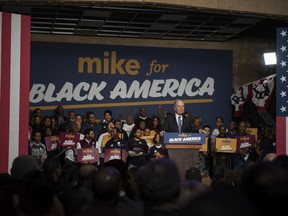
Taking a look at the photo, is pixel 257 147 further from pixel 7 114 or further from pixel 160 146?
pixel 7 114

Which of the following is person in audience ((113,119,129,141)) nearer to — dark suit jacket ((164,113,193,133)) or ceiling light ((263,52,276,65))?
dark suit jacket ((164,113,193,133))

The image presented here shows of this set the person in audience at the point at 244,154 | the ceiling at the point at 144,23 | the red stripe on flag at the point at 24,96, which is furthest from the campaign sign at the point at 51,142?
the person in audience at the point at 244,154

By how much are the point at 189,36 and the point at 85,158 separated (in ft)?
21.3

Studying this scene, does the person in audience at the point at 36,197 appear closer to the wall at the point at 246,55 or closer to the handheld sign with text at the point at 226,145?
the handheld sign with text at the point at 226,145

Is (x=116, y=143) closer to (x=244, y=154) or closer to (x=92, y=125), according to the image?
(x=92, y=125)

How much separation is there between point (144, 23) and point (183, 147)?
17.5 ft

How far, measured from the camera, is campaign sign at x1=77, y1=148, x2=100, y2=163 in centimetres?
1016

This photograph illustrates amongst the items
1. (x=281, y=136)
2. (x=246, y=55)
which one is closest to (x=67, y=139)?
(x=281, y=136)

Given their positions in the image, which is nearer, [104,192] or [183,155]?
[104,192]

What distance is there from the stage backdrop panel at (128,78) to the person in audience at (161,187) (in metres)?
12.0

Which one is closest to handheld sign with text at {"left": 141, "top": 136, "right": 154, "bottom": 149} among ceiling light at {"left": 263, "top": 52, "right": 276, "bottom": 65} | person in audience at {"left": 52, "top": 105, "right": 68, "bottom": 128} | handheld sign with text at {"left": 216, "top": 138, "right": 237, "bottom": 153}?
handheld sign with text at {"left": 216, "top": 138, "right": 237, "bottom": 153}

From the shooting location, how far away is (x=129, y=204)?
3508mm

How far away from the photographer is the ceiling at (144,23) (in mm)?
12180

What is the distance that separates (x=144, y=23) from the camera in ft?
44.7
